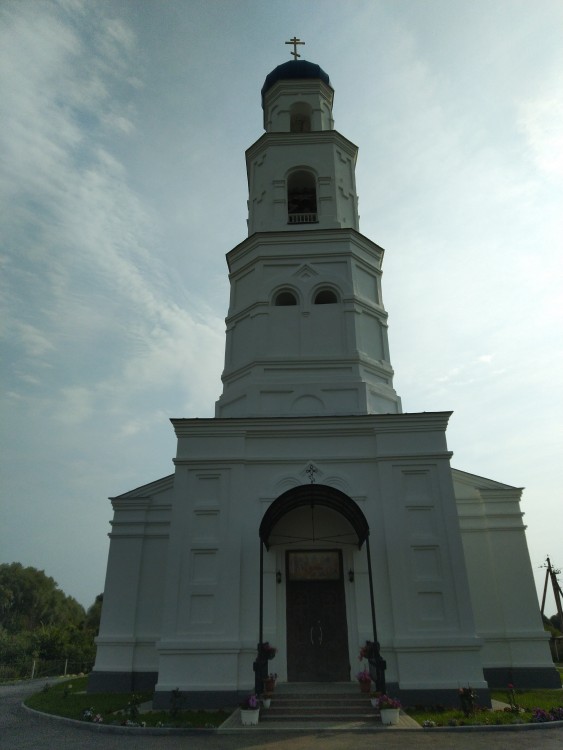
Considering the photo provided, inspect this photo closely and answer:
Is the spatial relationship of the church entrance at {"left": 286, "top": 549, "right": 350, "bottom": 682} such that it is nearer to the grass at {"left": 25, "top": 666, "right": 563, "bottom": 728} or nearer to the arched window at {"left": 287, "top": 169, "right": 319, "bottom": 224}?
the grass at {"left": 25, "top": 666, "right": 563, "bottom": 728}

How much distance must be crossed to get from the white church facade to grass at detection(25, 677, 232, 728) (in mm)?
664

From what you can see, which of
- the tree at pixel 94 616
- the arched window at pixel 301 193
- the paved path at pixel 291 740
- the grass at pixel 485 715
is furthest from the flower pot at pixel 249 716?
the tree at pixel 94 616

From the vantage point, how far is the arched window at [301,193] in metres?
18.0

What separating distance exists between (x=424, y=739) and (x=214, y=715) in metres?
4.15

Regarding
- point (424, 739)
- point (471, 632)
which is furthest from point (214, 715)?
point (471, 632)

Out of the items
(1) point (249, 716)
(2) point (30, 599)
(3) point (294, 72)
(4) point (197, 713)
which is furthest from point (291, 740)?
(2) point (30, 599)

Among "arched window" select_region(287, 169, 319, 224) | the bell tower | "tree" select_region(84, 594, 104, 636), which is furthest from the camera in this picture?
"tree" select_region(84, 594, 104, 636)

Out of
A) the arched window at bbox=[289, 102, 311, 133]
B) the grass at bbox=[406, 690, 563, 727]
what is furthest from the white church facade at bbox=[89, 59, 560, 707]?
the arched window at bbox=[289, 102, 311, 133]

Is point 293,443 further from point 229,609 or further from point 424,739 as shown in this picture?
point 424,739

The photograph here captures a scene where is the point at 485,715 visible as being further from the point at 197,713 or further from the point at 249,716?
the point at 197,713

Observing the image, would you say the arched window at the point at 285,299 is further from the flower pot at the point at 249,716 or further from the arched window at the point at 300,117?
the flower pot at the point at 249,716

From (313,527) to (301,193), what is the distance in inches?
470

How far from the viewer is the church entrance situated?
1138cm

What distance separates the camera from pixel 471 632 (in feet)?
36.6
